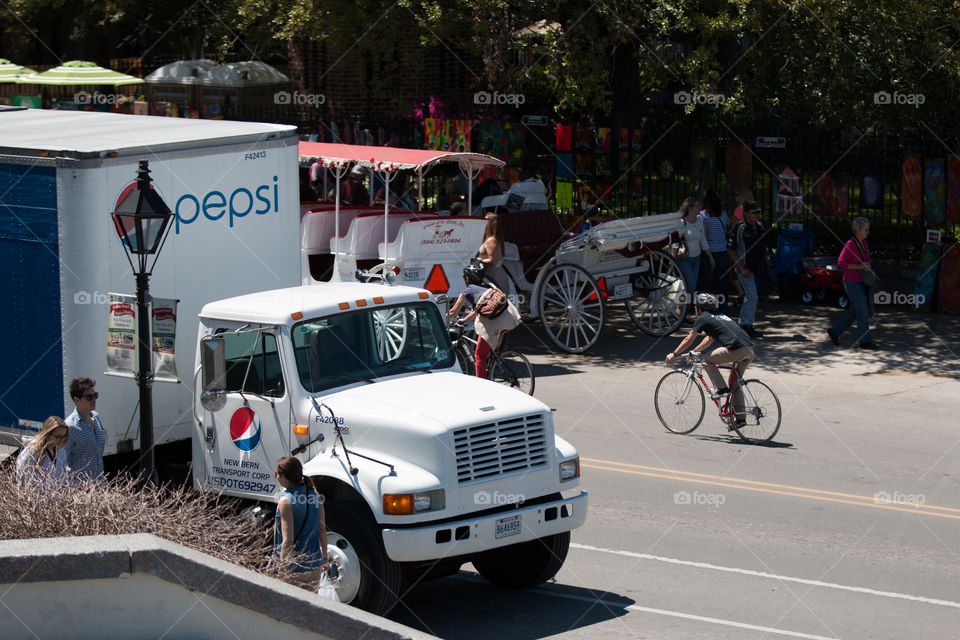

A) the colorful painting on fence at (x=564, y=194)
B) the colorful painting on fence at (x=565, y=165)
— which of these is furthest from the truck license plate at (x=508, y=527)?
the colorful painting on fence at (x=565, y=165)

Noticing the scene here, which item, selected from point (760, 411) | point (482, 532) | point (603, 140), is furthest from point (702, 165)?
point (482, 532)

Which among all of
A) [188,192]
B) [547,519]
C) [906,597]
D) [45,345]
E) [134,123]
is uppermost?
[134,123]

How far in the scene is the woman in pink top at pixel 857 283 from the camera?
1772 cm

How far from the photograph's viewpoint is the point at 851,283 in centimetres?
1773

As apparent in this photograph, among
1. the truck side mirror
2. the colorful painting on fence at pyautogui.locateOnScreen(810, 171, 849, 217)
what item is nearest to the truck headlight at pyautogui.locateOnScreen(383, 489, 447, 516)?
the truck side mirror

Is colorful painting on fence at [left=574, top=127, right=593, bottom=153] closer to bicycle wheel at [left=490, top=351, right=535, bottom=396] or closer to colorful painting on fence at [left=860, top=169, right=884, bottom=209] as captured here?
colorful painting on fence at [left=860, top=169, right=884, bottom=209]

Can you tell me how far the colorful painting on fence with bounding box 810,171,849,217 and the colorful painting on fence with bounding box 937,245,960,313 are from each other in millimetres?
1970

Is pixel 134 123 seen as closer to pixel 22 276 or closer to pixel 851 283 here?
pixel 22 276

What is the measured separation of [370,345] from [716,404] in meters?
5.70

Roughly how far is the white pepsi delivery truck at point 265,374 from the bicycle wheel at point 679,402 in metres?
4.94

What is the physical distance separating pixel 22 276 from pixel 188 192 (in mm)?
1452

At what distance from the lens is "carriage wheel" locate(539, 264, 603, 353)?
56.5ft

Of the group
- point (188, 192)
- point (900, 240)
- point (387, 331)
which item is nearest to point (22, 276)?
point (188, 192)

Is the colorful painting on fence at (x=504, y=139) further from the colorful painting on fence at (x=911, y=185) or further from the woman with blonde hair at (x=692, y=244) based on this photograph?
the colorful painting on fence at (x=911, y=185)
